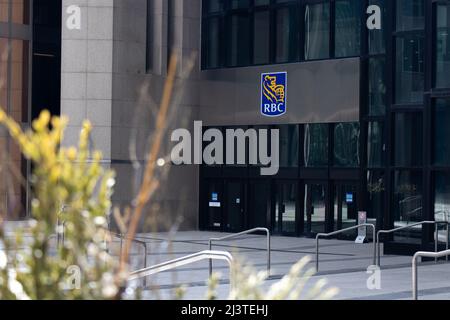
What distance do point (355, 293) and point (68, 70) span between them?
18.2 metres

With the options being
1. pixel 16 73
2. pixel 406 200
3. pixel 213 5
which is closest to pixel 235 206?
pixel 213 5

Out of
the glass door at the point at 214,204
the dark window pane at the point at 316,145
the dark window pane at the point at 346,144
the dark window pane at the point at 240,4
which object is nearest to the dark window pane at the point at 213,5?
the dark window pane at the point at 240,4

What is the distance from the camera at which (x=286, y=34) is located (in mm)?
31688

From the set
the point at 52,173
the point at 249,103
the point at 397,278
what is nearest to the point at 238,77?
the point at 249,103

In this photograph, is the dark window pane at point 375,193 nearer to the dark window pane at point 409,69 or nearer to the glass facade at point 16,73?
the dark window pane at point 409,69

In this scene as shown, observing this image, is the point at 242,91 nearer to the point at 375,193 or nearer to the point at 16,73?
the point at 375,193

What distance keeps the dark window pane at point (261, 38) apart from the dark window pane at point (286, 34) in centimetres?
39

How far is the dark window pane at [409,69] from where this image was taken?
76.5ft

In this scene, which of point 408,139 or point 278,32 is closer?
point 408,139

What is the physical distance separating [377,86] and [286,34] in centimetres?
425

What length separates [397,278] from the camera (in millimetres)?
17500

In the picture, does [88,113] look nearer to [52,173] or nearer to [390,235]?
[390,235]
